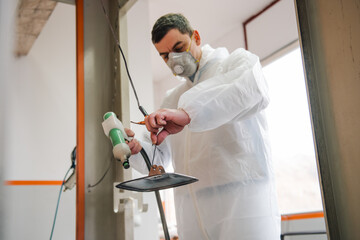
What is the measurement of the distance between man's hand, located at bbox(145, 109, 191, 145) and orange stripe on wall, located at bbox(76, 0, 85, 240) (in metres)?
0.56

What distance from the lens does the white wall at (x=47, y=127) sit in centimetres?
225

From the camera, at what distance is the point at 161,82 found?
5.23 m

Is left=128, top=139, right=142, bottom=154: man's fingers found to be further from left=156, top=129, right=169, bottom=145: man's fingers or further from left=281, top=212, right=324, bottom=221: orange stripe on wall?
left=281, top=212, right=324, bottom=221: orange stripe on wall

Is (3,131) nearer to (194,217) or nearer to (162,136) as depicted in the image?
(162,136)

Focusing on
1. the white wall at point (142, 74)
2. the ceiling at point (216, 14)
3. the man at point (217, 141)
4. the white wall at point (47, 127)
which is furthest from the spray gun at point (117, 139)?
the ceiling at point (216, 14)

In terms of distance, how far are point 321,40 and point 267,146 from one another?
478mm

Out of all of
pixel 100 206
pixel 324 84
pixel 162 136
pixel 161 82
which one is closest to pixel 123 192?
pixel 100 206

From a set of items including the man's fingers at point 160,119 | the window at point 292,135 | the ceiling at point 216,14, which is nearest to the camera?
the man's fingers at point 160,119

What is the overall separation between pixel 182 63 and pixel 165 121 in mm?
433

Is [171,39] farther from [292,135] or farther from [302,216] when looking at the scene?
[292,135]

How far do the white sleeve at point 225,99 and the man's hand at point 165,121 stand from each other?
0.07 ft

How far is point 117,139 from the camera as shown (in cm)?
106

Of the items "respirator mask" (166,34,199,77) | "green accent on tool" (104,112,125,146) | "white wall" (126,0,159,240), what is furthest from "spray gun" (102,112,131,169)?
"white wall" (126,0,159,240)

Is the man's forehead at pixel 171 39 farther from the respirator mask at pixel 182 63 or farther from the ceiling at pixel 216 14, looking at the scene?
the ceiling at pixel 216 14
